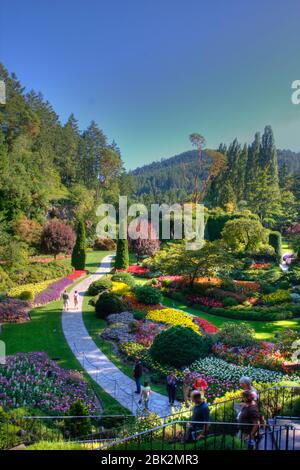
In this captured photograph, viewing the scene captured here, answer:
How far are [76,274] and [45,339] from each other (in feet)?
46.6

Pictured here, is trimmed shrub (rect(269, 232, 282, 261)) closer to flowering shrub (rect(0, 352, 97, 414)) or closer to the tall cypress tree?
the tall cypress tree

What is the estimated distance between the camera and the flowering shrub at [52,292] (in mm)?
23250

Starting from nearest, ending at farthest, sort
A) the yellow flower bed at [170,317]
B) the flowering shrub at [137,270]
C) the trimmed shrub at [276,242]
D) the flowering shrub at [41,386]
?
the flowering shrub at [41,386] < the yellow flower bed at [170,317] < the flowering shrub at [137,270] < the trimmed shrub at [276,242]

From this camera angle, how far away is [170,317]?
2061 cm

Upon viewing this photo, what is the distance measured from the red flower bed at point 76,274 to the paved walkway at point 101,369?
8651 millimetres

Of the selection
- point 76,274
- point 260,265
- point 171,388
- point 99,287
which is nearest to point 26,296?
point 99,287

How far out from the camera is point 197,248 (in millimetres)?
27219

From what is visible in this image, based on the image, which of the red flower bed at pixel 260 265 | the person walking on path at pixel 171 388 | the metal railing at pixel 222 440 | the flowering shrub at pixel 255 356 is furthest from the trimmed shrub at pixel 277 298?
the metal railing at pixel 222 440

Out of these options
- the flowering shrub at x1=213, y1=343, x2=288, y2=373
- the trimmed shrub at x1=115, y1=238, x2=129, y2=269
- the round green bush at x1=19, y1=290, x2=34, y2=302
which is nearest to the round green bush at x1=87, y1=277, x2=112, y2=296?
the round green bush at x1=19, y1=290, x2=34, y2=302

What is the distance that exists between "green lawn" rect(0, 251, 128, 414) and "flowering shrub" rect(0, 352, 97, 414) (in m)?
0.74

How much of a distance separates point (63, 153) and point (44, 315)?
48.9 m

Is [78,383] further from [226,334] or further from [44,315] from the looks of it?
[44,315]

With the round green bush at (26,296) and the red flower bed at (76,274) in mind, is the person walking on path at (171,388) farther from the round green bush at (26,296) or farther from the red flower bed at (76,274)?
the red flower bed at (76,274)

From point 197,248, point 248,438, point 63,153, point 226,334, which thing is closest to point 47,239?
point 197,248
